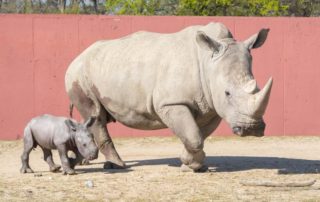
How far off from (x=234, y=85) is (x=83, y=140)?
1.89m

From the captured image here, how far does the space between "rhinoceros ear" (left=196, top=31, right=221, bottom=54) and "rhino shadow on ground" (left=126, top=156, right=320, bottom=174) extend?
1648mm

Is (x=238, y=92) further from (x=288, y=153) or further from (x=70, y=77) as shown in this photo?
(x=288, y=153)

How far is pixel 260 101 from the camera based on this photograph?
26.6 feet

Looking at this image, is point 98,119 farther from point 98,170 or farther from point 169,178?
point 169,178

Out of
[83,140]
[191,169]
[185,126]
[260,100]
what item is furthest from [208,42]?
[83,140]

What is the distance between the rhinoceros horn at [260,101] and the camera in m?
8.03

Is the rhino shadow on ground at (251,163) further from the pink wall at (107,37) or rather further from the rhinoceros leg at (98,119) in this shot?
the pink wall at (107,37)

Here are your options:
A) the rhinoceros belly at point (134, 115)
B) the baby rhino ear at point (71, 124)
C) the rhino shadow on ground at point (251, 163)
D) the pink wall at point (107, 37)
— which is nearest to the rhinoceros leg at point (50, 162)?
the baby rhino ear at point (71, 124)

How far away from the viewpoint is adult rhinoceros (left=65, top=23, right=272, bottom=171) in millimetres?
8578

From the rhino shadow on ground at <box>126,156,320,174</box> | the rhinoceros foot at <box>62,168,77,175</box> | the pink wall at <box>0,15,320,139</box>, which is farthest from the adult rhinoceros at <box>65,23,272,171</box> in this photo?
the pink wall at <box>0,15,320,139</box>

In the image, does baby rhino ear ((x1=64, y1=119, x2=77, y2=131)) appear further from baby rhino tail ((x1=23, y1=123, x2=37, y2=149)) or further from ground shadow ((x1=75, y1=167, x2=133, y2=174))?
ground shadow ((x1=75, y1=167, x2=133, y2=174))

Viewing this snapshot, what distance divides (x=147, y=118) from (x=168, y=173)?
0.81 m

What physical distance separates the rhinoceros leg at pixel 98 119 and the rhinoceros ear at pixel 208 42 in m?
1.97

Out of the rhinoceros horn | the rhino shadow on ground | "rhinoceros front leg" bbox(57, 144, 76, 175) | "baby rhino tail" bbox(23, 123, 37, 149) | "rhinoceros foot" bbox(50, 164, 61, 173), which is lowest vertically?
the rhino shadow on ground
